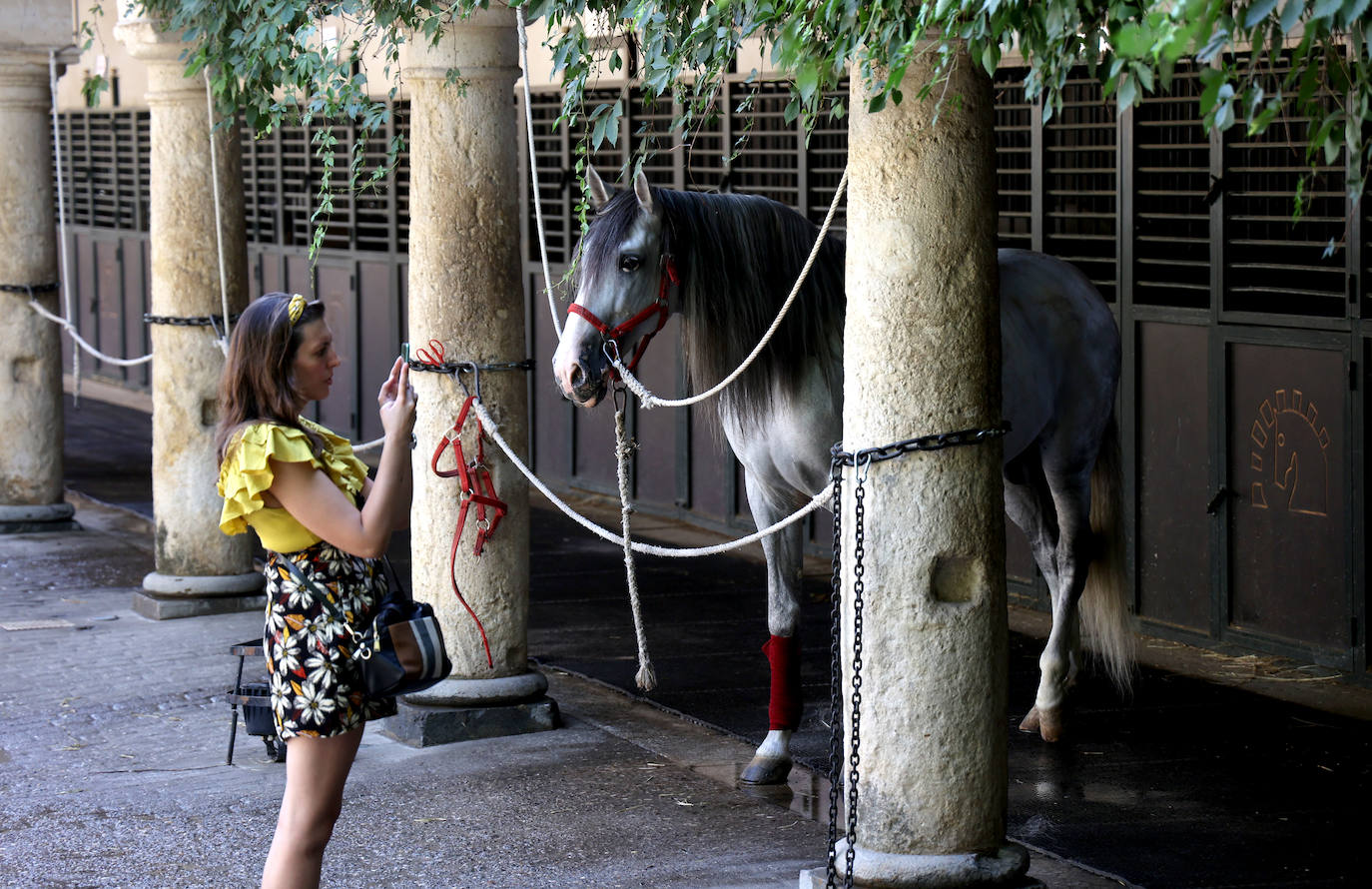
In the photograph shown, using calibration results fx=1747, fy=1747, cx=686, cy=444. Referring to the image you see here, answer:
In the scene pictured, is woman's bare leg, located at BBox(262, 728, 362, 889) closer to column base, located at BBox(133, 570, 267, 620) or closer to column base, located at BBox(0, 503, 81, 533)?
column base, located at BBox(133, 570, 267, 620)

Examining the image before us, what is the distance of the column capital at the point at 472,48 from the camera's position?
6145 millimetres

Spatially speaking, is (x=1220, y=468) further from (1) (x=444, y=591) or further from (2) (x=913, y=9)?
(2) (x=913, y=9)

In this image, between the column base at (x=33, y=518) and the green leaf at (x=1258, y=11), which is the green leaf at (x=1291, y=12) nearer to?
the green leaf at (x=1258, y=11)

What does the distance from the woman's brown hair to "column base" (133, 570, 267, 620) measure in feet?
15.7

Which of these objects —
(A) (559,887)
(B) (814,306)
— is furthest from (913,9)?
(A) (559,887)

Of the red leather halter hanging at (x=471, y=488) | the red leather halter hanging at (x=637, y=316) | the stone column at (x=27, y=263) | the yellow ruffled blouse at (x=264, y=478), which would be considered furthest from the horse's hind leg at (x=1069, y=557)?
the stone column at (x=27, y=263)

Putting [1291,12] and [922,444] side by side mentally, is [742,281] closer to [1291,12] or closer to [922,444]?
[922,444]

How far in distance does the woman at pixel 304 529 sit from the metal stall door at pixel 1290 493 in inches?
175

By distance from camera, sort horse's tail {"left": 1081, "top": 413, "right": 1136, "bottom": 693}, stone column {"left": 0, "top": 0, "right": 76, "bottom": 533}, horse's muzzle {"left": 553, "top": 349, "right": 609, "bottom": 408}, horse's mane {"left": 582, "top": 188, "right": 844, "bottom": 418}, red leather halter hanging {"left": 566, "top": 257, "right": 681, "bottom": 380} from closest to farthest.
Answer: horse's muzzle {"left": 553, "top": 349, "right": 609, "bottom": 408}
red leather halter hanging {"left": 566, "top": 257, "right": 681, "bottom": 380}
horse's mane {"left": 582, "top": 188, "right": 844, "bottom": 418}
horse's tail {"left": 1081, "top": 413, "right": 1136, "bottom": 693}
stone column {"left": 0, "top": 0, "right": 76, "bottom": 533}

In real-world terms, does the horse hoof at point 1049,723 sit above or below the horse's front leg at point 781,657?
below

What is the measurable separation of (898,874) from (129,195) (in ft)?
49.7

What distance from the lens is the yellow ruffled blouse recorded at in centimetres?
378

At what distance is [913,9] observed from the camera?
11.7 feet

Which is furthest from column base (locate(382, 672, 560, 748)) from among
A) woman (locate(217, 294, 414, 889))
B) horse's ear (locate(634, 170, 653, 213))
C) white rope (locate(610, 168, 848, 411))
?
woman (locate(217, 294, 414, 889))
